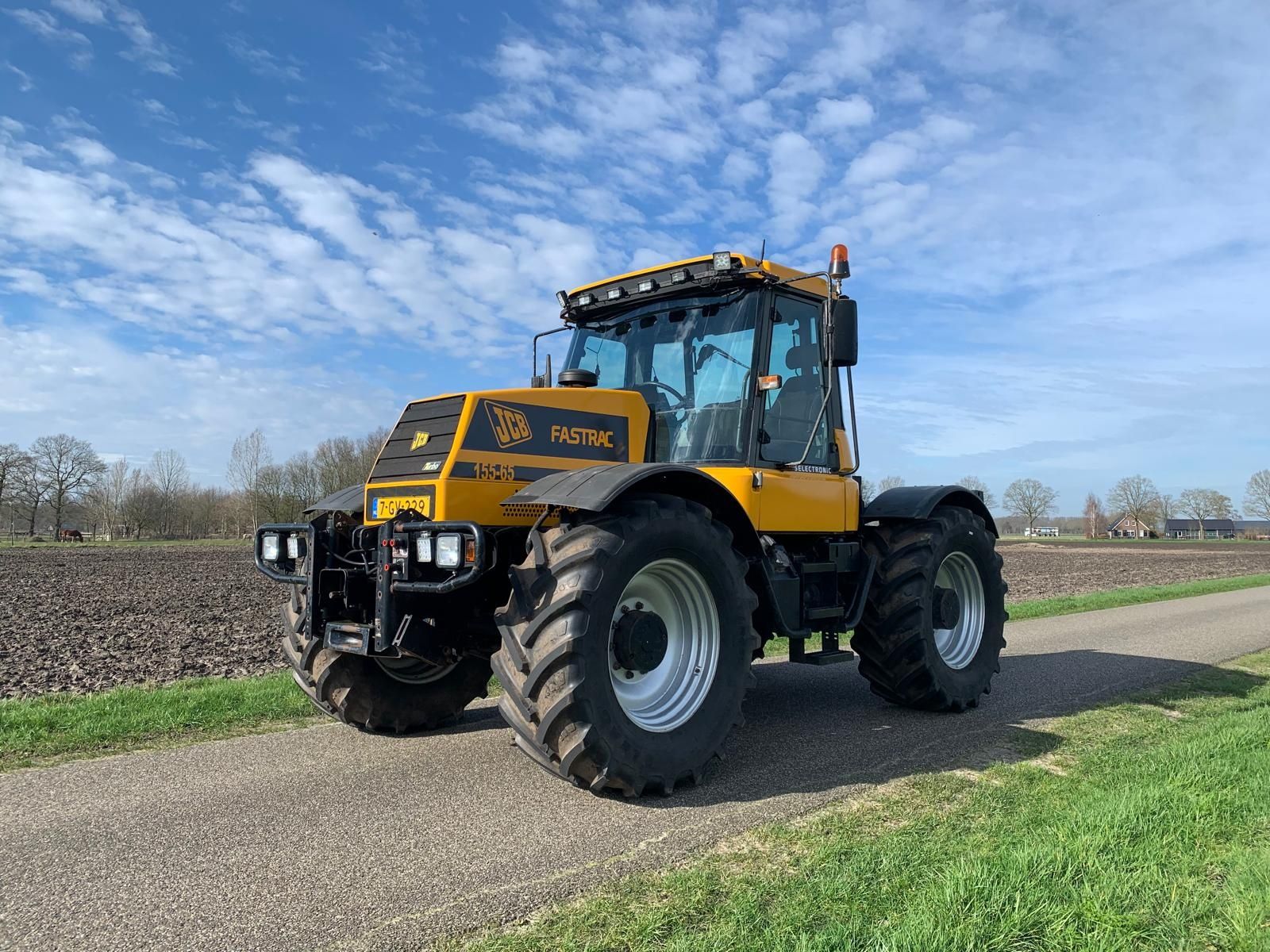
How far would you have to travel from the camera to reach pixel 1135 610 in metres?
16.0

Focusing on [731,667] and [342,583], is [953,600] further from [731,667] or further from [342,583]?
[342,583]

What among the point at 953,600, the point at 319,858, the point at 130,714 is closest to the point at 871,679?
the point at 953,600

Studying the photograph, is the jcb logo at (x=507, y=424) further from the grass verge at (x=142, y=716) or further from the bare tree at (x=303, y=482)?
the bare tree at (x=303, y=482)

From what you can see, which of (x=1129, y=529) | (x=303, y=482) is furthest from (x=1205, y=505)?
(x=303, y=482)

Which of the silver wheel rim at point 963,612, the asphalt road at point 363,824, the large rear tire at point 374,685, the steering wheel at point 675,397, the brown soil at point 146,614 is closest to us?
the asphalt road at point 363,824

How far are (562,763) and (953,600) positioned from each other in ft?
13.4

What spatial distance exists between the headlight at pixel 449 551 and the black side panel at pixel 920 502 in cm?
372

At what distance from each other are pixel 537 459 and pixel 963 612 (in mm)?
4274

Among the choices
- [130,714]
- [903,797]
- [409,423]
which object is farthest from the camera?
[130,714]

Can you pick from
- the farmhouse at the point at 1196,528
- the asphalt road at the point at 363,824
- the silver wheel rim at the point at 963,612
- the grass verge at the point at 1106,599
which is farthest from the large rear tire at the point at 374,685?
the farmhouse at the point at 1196,528

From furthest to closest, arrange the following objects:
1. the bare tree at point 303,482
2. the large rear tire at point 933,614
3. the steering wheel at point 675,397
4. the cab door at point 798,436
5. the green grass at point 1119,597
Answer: the bare tree at point 303,482
the green grass at point 1119,597
the large rear tire at point 933,614
the steering wheel at point 675,397
the cab door at point 798,436

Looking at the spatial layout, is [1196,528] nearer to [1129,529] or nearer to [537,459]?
[1129,529]

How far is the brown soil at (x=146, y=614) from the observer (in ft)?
29.2

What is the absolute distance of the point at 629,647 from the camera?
4.79m
